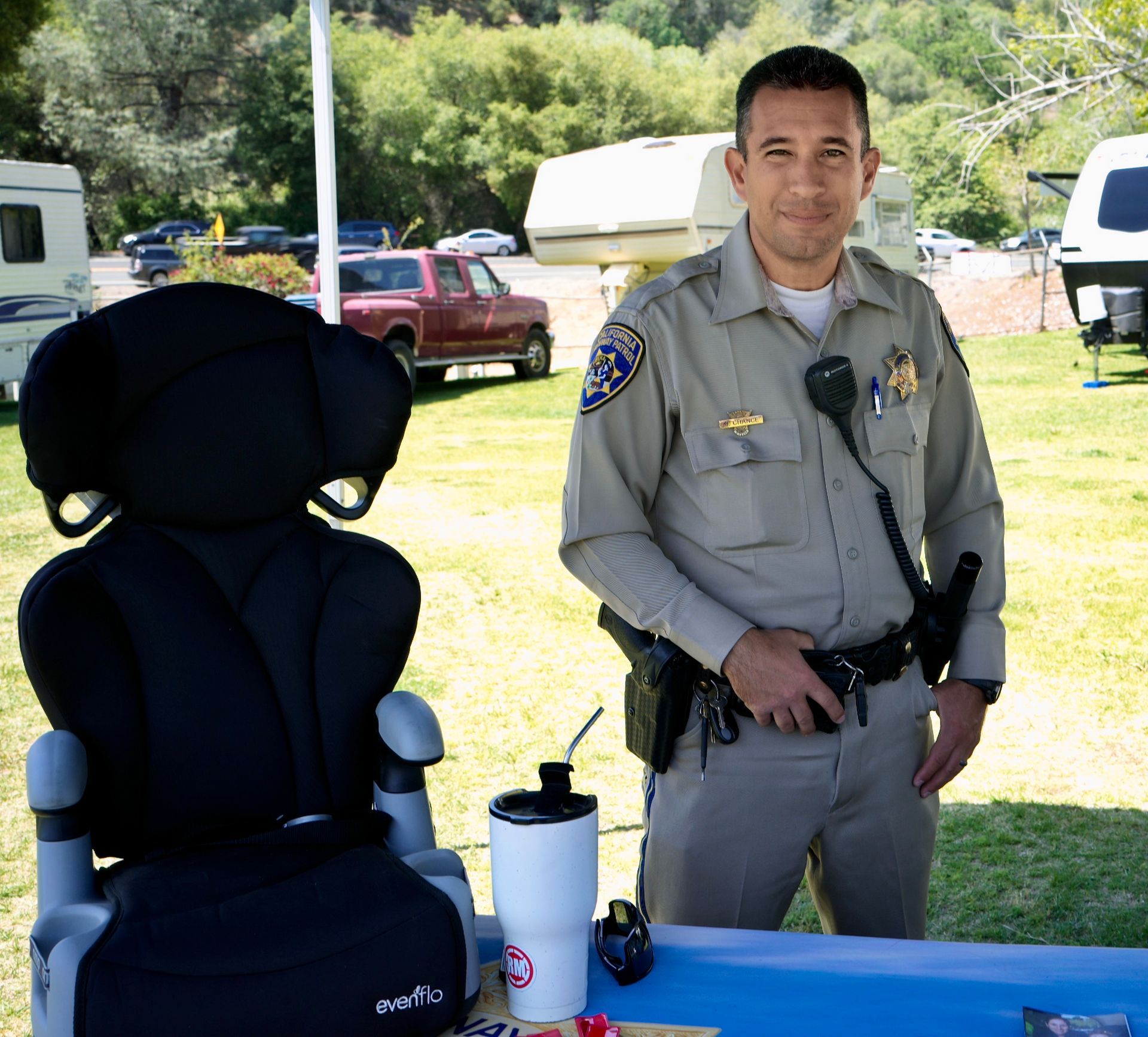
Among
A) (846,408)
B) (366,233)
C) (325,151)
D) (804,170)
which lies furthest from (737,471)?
(366,233)

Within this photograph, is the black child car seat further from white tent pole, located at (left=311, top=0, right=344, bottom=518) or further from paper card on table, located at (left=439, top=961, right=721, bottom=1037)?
white tent pole, located at (left=311, top=0, right=344, bottom=518)

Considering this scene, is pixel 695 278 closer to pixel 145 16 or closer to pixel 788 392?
pixel 788 392

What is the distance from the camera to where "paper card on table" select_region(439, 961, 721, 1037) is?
1208mm

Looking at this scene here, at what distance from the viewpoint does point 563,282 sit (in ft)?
87.7

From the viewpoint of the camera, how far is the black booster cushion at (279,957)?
3.92 feet

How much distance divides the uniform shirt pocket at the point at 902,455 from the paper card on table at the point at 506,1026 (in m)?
0.95

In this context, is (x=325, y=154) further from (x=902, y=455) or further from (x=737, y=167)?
(x=902, y=455)

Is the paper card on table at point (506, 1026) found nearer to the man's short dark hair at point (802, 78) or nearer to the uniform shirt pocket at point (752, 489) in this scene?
the uniform shirt pocket at point (752, 489)

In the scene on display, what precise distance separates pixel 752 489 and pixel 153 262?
91.6 ft

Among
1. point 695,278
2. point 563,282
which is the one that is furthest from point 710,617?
point 563,282

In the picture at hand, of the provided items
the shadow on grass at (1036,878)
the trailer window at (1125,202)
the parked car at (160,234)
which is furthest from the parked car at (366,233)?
the shadow on grass at (1036,878)

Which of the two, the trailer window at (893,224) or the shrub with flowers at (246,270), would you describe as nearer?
the shrub with flowers at (246,270)

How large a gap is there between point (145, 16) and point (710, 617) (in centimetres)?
4843

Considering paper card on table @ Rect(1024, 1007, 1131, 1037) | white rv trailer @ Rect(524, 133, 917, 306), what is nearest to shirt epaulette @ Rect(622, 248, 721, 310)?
paper card on table @ Rect(1024, 1007, 1131, 1037)
